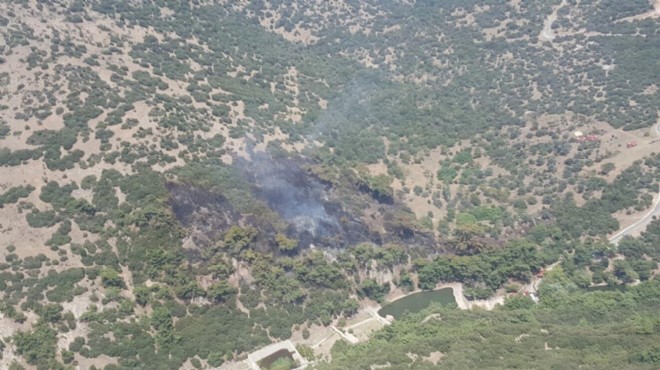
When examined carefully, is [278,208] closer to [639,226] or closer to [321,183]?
[321,183]

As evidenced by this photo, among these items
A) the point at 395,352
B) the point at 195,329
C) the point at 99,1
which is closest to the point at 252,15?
the point at 99,1

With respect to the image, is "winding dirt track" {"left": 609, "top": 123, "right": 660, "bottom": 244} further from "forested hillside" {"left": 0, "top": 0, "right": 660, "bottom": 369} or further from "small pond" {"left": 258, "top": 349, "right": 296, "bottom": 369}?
"small pond" {"left": 258, "top": 349, "right": 296, "bottom": 369}

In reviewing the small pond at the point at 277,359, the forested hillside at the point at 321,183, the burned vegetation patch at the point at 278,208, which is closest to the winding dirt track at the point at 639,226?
the forested hillside at the point at 321,183

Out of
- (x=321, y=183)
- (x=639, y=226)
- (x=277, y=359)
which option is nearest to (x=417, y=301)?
(x=321, y=183)

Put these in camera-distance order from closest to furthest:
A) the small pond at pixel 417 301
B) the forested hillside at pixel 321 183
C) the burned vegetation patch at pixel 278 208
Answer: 1. the forested hillside at pixel 321 183
2. the burned vegetation patch at pixel 278 208
3. the small pond at pixel 417 301

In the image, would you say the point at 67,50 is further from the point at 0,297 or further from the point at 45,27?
the point at 0,297

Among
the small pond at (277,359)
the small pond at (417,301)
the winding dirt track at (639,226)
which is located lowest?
the small pond at (277,359)

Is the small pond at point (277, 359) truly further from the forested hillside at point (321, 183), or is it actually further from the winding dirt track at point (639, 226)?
the winding dirt track at point (639, 226)
